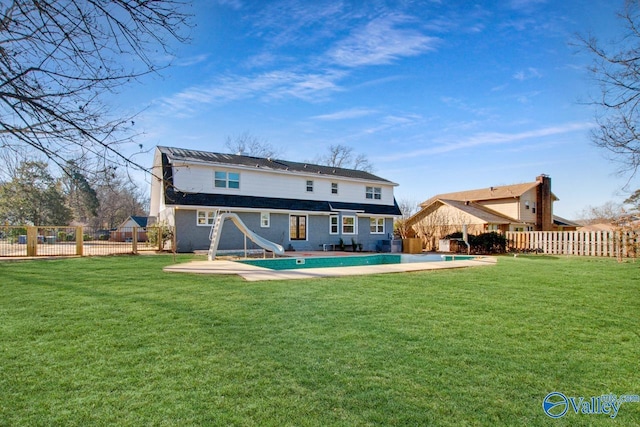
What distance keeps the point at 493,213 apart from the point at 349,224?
1704 cm

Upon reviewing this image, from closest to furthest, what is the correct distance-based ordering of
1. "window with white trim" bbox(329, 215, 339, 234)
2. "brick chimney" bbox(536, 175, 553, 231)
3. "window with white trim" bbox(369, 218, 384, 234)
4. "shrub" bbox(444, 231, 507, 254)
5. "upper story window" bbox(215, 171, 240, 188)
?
"upper story window" bbox(215, 171, 240, 188)
"shrub" bbox(444, 231, 507, 254)
"window with white trim" bbox(329, 215, 339, 234)
"window with white trim" bbox(369, 218, 384, 234)
"brick chimney" bbox(536, 175, 553, 231)

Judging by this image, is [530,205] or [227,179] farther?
[530,205]

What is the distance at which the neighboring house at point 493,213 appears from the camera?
29.1 m

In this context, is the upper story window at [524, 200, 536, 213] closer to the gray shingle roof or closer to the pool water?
the gray shingle roof

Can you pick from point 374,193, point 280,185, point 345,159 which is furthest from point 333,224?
point 345,159

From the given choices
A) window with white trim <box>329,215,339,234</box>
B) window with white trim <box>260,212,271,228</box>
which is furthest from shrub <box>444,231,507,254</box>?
window with white trim <box>260,212,271,228</box>

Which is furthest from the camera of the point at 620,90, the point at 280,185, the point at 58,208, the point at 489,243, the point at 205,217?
the point at 58,208

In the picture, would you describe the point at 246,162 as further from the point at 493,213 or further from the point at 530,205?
the point at 530,205

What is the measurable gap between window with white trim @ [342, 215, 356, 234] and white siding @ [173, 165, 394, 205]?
1.69 meters

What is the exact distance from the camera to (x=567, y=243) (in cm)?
2120

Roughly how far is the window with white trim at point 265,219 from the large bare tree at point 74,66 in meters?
19.3

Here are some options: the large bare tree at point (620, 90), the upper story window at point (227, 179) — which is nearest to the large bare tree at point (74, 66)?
the large bare tree at point (620, 90)

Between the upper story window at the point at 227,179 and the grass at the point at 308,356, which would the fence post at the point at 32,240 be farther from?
the grass at the point at 308,356

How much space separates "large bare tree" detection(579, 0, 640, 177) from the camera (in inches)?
293
